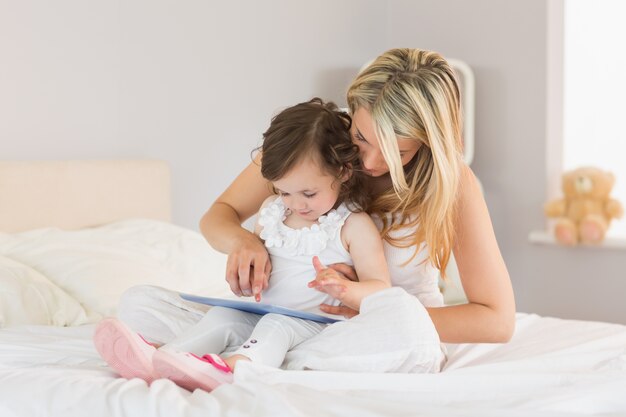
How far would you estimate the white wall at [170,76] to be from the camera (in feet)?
8.20

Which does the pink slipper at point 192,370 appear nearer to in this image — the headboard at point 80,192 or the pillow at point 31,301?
the pillow at point 31,301

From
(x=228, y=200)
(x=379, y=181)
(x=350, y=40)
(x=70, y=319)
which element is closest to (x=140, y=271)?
(x=70, y=319)

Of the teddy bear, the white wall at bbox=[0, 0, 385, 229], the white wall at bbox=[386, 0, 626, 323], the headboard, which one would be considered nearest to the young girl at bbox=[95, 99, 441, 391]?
the headboard

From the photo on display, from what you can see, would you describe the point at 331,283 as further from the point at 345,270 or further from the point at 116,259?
the point at 116,259

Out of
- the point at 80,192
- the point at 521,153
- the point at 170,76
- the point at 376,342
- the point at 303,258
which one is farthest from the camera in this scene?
the point at 521,153

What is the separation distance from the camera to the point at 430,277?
5.47 feet

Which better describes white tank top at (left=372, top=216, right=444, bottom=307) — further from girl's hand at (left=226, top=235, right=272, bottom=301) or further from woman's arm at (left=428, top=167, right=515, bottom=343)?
girl's hand at (left=226, top=235, right=272, bottom=301)

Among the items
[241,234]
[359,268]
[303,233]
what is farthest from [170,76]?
[359,268]

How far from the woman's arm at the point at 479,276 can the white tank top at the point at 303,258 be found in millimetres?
203

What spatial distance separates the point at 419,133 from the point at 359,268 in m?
0.26

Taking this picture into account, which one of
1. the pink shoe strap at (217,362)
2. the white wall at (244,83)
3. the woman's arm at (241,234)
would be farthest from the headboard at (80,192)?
the pink shoe strap at (217,362)

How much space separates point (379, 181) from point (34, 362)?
2.34 ft

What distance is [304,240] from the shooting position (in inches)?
62.4

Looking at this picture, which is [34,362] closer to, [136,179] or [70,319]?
[70,319]
